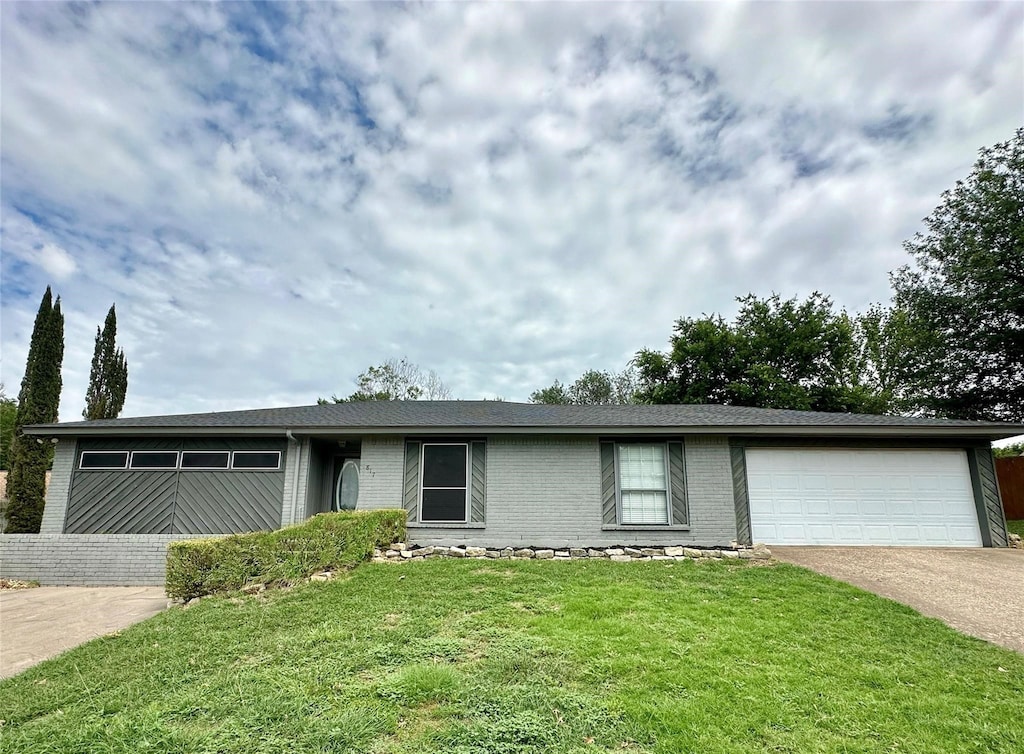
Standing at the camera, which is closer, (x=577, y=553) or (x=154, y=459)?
(x=577, y=553)

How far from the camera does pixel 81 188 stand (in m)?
10.6

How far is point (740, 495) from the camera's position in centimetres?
974

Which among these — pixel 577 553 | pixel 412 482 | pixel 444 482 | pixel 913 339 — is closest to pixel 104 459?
pixel 412 482

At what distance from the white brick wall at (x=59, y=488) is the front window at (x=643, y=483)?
36.4 ft

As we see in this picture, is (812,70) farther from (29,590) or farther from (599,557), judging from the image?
(29,590)

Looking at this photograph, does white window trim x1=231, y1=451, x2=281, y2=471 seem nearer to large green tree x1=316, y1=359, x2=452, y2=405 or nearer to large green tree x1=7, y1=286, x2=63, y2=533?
large green tree x1=7, y1=286, x2=63, y2=533

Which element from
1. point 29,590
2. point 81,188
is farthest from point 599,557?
point 81,188

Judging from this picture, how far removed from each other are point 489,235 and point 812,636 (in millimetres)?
12555

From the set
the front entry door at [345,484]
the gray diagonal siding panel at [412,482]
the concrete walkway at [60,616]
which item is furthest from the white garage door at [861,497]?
the concrete walkway at [60,616]

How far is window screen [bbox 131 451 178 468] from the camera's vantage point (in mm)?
10219

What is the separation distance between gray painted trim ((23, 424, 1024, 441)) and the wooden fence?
7.65 meters

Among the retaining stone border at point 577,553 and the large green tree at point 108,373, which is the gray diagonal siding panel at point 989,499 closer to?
the retaining stone border at point 577,553

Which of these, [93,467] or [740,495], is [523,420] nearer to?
[740,495]

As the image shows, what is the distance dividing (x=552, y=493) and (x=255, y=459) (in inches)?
240
